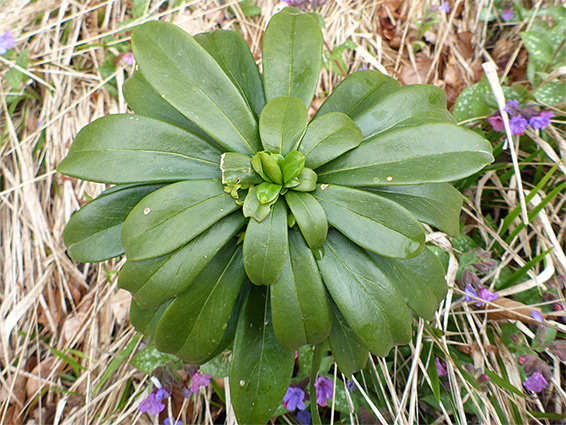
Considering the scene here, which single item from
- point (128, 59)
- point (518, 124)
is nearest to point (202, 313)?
point (518, 124)

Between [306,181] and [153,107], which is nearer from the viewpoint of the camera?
[306,181]

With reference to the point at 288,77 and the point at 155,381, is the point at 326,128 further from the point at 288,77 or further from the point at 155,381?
the point at 155,381

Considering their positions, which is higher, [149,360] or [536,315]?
[149,360]

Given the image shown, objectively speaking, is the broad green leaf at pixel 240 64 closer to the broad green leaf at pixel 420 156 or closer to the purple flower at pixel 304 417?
the broad green leaf at pixel 420 156

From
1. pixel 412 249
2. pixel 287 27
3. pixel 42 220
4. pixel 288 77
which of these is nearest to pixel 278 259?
pixel 412 249

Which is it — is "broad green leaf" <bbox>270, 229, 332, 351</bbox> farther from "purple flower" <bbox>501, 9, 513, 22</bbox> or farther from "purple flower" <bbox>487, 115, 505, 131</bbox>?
"purple flower" <bbox>501, 9, 513, 22</bbox>

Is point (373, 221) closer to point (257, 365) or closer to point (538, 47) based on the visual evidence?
point (257, 365)
